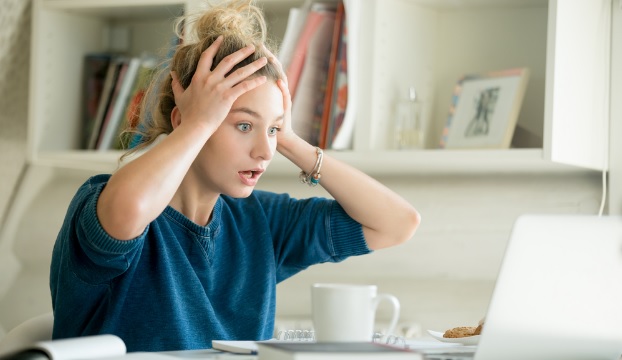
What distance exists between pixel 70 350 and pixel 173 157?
41cm

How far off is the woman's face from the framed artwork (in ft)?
2.52

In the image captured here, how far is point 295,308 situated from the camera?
253 cm

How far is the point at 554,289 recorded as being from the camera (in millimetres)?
1029

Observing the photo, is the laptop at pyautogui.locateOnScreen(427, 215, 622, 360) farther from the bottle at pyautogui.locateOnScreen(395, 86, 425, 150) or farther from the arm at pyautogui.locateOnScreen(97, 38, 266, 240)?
the bottle at pyautogui.locateOnScreen(395, 86, 425, 150)

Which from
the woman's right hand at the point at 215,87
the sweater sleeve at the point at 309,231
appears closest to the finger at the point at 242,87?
the woman's right hand at the point at 215,87

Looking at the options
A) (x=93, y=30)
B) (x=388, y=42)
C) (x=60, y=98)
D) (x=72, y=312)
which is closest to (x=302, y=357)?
(x=72, y=312)

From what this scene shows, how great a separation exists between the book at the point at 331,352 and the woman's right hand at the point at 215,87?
1.77 ft

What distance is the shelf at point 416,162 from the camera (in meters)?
2.05

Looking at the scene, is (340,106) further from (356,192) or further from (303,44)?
(356,192)

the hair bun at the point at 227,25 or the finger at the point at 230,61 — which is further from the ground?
the hair bun at the point at 227,25

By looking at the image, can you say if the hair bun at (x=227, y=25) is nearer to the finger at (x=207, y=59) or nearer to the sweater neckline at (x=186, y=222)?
the finger at (x=207, y=59)

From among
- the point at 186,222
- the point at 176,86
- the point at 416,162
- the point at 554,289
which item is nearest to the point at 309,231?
the point at 186,222

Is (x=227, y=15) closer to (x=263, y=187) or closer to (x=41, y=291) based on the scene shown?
(x=263, y=187)

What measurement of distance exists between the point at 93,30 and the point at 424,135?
1085mm
